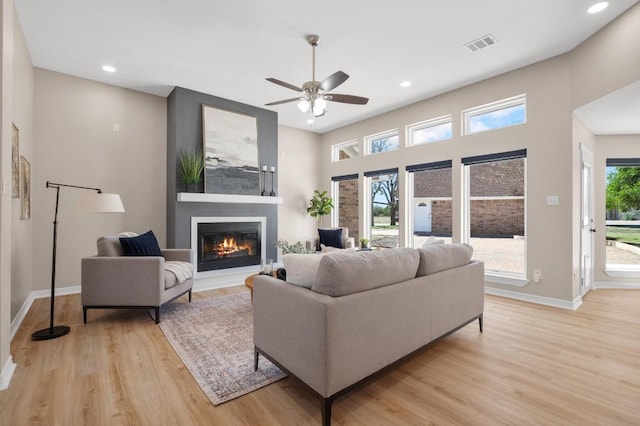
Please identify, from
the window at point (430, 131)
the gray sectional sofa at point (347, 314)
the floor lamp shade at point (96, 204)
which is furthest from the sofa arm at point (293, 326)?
the window at point (430, 131)

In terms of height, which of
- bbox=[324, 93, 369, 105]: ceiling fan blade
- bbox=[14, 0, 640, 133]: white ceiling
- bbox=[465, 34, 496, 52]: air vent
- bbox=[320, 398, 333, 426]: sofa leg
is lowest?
bbox=[320, 398, 333, 426]: sofa leg

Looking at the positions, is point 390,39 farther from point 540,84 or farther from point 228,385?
point 228,385

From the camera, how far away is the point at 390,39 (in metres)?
3.36

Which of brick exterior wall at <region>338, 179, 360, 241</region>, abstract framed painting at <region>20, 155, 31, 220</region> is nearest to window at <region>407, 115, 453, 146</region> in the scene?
brick exterior wall at <region>338, 179, 360, 241</region>

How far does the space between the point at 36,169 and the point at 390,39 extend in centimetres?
481

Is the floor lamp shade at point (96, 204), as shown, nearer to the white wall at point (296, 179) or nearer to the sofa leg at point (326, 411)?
the sofa leg at point (326, 411)

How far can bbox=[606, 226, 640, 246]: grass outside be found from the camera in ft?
15.5

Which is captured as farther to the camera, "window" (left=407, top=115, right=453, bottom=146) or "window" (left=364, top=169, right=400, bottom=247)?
"window" (left=364, top=169, right=400, bottom=247)

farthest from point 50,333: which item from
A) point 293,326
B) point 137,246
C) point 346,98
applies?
point 346,98

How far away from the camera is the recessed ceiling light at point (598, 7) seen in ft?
9.09

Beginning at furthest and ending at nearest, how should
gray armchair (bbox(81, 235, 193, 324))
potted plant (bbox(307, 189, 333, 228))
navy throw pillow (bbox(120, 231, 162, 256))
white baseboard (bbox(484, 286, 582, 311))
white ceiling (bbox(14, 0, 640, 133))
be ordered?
potted plant (bbox(307, 189, 333, 228))
white baseboard (bbox(484, 286, 582, 311))
navy throw pillow (bbox(120, 231, 162, 256))
gray armchair (bbox(81, 235, 193, 324))
white ceiling (bbox(14, 0, 640, 133))

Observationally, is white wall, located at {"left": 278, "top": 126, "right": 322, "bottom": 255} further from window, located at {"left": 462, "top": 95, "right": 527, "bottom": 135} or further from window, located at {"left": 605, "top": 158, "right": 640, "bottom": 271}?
window, located at {"left": 605, "top": 158, "right": 640, "bottom": 271}

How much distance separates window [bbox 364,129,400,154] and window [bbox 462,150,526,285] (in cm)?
151

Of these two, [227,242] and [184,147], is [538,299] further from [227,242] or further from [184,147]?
[184,147]
